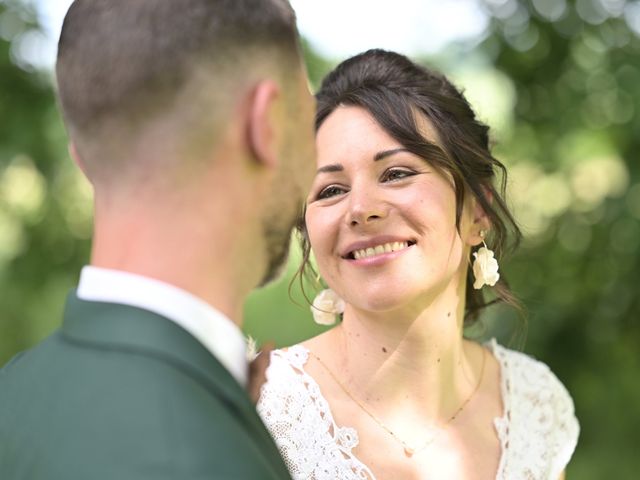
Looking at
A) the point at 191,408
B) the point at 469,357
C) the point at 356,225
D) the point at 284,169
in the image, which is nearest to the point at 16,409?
the point at 191,408

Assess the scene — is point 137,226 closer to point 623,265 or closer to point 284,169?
point 284,169

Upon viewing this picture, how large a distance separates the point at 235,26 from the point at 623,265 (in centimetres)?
404

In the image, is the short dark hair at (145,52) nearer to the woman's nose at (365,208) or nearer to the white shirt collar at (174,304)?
the white shirt collar at (174,304)

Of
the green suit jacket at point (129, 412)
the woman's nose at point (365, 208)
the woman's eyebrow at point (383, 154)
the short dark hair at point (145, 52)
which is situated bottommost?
the woman's nose at point (365, 208)

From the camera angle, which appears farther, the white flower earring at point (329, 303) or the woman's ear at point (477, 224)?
the white flower earring at point (329, 303)

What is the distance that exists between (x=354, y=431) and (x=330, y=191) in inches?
29.5

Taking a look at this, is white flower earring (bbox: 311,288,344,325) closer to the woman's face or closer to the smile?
the woman's face

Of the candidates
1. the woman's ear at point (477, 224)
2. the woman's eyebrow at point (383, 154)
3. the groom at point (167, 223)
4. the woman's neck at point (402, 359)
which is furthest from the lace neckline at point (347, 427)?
the groom at point (167, 223)

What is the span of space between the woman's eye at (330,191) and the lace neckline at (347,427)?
0.55m

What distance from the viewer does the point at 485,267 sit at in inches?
113

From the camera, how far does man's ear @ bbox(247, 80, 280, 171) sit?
127cm

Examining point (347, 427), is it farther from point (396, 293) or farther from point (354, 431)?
point (396, 293)

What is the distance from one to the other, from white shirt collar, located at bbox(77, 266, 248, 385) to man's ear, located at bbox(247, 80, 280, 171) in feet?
0.76

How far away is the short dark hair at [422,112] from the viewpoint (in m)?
2.67
